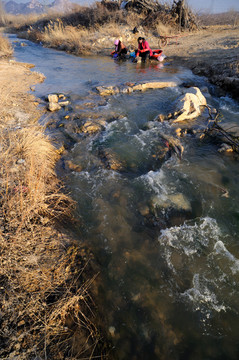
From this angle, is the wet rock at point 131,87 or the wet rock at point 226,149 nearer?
the wet rock at point 226,149

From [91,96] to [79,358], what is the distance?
22.6ft

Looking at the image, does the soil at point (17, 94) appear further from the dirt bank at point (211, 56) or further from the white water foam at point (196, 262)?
the dirt bank at point (211, 56)

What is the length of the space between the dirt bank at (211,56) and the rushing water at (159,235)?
298 centimetres

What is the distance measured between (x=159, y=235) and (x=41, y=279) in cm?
159

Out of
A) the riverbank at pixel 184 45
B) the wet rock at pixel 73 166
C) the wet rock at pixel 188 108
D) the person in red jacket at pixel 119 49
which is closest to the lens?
the wet rock at pixel 73 166

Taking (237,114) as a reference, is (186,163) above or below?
below

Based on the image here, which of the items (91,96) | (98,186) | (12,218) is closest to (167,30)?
(91,96)

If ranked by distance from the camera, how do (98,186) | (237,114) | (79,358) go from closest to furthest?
(79,358)
(98,186)
(237,114)

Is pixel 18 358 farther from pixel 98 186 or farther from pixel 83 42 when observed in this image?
pixel 83 42

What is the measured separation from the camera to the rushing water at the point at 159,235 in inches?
76.3

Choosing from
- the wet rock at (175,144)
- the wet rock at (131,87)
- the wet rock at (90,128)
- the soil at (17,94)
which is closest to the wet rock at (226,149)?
the wet rock at (175,144)

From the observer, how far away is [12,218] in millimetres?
2258

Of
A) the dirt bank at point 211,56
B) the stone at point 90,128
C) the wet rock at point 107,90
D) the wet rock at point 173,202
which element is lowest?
the wet rock at point 173,202

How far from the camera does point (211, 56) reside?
9.56m
